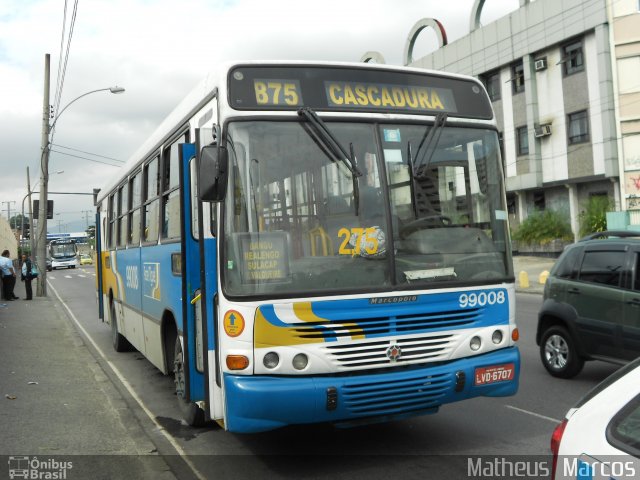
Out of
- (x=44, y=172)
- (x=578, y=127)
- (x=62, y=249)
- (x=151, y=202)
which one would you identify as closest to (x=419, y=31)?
(x=578, y=127)

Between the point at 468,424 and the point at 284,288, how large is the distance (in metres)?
2.65

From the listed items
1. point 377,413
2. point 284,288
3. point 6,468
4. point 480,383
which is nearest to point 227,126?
point 284,288

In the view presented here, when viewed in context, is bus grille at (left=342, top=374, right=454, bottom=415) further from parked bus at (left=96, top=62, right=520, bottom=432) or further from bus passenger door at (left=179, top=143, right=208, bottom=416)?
bus passenger door at (left=179, top=143, right=208, bottom=416)

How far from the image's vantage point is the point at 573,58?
3203cm

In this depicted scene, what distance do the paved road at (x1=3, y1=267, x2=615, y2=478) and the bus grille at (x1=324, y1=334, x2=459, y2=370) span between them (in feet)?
2.85

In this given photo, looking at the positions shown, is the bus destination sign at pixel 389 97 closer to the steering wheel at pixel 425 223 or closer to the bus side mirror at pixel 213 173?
the steering wheel at pixel 425 223

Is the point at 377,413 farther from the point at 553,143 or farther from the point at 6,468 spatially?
the point at 553,143

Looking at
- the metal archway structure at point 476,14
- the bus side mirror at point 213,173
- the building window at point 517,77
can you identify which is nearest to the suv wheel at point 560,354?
the bus side mirror at point 213,173

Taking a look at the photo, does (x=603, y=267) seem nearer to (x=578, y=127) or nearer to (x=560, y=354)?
(x=560, y=354)

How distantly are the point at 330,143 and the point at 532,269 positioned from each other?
25.5 meters

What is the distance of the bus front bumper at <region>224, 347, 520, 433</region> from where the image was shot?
4668mm

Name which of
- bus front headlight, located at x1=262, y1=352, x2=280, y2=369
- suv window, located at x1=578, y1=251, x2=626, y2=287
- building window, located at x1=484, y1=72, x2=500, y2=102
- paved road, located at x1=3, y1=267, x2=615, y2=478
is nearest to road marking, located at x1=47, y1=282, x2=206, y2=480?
paved road, located at x1=3, y1=267, x2=615, y2=478

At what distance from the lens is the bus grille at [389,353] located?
4.84m

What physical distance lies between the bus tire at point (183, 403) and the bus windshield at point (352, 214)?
1992mm
